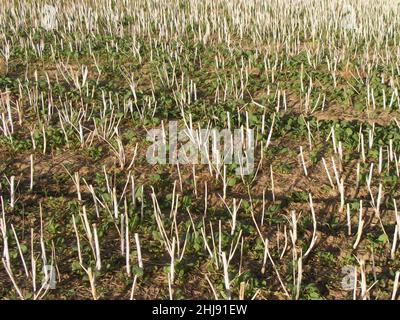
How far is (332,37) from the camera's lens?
363 inches

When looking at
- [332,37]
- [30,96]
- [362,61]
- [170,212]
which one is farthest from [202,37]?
[170,212]

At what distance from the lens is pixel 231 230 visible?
4.20 m

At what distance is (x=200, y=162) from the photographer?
5297mm

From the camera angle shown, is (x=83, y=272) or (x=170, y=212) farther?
(x=170, y=212)

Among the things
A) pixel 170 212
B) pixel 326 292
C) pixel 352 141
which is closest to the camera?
pixel 326 292

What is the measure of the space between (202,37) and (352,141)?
4.84 metres

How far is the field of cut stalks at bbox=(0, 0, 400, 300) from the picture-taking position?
375 centimetres

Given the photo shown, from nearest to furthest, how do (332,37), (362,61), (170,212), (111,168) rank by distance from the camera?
(170,212), (111,168), (362,61), (332,37)

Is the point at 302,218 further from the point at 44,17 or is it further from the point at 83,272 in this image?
the point at 44,17

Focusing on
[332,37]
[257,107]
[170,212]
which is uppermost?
[332,37]

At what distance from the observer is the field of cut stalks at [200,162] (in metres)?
3.75
